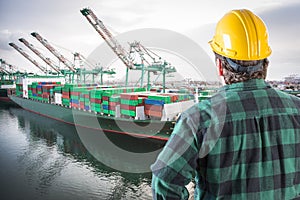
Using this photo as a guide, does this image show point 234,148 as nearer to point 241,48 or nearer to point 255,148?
point 255,148

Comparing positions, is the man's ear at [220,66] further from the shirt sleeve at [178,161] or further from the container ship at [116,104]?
the container ship at [116,104]

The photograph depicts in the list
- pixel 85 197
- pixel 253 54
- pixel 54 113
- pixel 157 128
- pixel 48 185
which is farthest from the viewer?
pixel 54 113

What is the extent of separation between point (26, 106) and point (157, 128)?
850 inches

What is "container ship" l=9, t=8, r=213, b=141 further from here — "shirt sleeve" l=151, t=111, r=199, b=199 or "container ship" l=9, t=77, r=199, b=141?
"shirt sleeve" l=151, t=111, r=199, b=199

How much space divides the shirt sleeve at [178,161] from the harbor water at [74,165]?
23.2 feet

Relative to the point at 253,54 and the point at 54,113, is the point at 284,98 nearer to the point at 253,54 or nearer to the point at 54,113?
the point at 253,54

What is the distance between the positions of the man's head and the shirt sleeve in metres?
0.33

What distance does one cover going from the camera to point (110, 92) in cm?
1602

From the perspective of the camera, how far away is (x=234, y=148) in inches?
34.0

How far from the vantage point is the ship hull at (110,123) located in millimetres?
12759

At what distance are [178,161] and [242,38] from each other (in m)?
0.64

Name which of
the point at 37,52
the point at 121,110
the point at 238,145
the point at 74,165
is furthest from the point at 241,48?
the point at 37,52

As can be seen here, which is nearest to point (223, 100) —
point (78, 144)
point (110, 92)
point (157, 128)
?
point (157, 128)

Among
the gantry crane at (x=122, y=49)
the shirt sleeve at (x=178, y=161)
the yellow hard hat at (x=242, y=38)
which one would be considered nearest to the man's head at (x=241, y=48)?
the yellow hard hat at (x=242, y=38)
